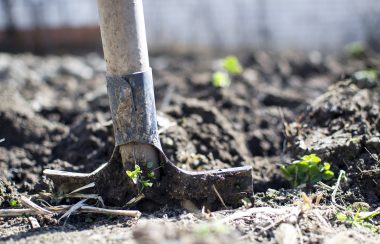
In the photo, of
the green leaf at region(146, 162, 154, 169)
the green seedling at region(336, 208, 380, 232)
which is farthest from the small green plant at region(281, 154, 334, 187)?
the green leaf at region(146, 162, 154, 169)

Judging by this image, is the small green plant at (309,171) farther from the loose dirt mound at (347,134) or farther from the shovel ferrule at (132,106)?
the shovel ferrule at (132,106)

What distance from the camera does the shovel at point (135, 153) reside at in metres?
2.34

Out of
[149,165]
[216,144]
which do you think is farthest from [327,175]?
[149,165]

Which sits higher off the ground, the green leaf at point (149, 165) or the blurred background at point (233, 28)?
the blurred background at point (233, 28)

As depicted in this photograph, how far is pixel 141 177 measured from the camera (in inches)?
96.3

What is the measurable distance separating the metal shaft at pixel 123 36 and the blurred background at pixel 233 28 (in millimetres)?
5612

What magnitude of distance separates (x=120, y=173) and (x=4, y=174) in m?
0.79

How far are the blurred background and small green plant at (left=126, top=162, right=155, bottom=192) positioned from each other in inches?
221

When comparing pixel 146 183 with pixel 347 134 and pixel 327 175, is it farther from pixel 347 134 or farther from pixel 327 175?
pixel 347 134

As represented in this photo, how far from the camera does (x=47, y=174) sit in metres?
2.54

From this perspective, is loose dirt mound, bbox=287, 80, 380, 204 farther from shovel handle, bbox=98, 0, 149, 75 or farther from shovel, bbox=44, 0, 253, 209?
shovel handle, bbox=98, 0, 149, 75

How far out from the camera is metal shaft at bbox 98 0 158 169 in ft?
7.54

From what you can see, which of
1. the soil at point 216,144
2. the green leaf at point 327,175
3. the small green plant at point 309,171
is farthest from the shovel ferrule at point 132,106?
the green leaf at point 327,175

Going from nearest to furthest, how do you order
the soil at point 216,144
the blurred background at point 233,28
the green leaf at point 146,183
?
the soil at point 216,144, the green leaf at point 146,183, the blurred background at point 233,28
